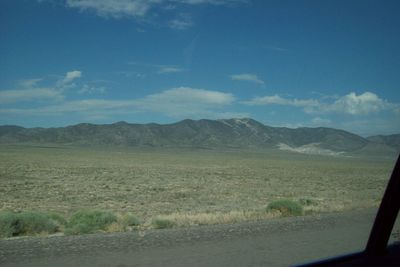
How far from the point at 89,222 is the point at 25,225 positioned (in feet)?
5.18

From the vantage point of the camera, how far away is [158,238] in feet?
33.8

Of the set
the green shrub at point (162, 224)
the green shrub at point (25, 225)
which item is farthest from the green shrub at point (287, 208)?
the green shrub at point (25, 225)

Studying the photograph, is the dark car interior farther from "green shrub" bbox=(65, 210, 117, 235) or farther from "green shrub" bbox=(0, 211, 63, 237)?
"green shrub" bbox=(0, 211, 63, 237)

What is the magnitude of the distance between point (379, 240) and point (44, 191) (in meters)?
32.2

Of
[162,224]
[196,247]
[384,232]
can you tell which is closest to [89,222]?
[162,224]

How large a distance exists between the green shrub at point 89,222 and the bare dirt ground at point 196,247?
2.18 m

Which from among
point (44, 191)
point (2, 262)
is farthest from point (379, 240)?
point (44, 191)

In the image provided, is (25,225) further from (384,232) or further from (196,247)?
(384,232)

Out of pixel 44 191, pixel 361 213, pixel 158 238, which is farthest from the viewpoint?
pixel 44 191

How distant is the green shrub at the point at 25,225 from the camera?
12234 mm

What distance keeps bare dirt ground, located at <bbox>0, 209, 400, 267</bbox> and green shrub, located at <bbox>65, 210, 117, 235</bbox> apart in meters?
2.18

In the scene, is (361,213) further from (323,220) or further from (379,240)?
(379,240)

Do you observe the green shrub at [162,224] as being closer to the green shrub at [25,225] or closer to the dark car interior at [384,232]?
the green shrub at [25,225]

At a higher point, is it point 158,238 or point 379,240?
point 379,240
